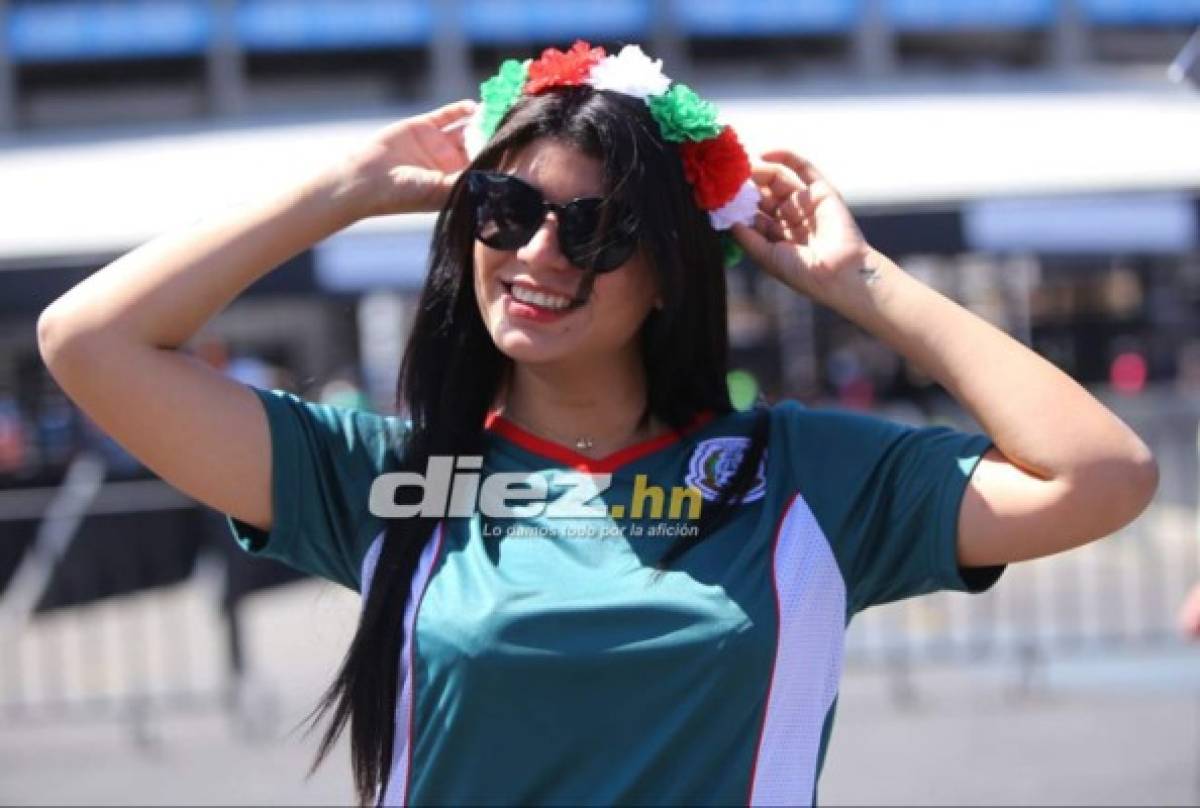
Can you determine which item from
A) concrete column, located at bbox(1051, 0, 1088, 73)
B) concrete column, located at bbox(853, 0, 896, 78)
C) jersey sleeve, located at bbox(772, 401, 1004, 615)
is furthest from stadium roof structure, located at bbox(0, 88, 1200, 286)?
concrete column, located at bbox(1051, 0, 1088, 73)

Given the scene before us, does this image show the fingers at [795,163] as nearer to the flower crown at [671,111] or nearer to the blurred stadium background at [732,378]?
the flower crown at [671,111]

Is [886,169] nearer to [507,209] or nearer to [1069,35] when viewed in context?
[507,209]

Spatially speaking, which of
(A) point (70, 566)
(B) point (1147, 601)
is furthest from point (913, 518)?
(A) point (70, 566)

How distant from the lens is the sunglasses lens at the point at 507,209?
2.33 meters

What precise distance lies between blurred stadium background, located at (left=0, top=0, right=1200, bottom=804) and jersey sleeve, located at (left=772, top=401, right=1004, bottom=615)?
75 centimetres

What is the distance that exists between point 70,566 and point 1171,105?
21.7 ft

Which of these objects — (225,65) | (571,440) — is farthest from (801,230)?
(225,65)

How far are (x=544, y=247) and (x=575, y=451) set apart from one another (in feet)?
0.94

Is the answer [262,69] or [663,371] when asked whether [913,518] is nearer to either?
[663,371]

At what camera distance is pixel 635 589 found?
2.23 meters

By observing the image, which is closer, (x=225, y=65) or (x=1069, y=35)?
(x=225, y=65)

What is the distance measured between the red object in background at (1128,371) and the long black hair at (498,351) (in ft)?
50.8

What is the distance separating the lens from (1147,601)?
33.1 feet

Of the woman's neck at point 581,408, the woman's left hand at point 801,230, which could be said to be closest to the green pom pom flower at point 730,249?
the woman's left hand at point 801,230
